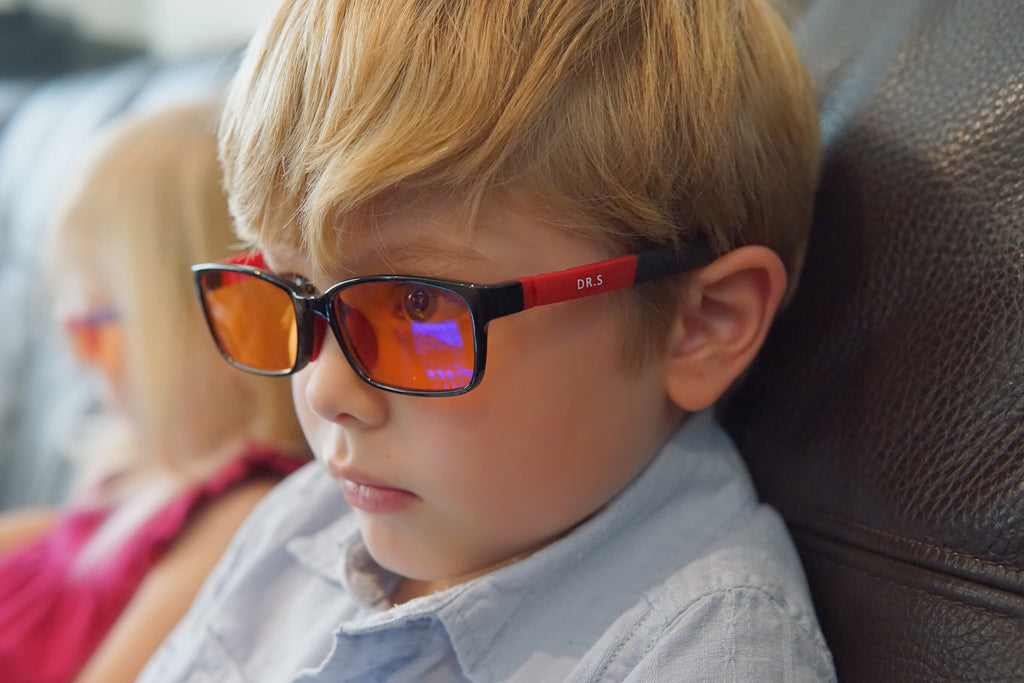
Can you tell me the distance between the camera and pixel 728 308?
642 mm

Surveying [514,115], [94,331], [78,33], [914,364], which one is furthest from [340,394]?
[78,33]

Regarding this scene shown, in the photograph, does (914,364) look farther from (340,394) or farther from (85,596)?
(85,596)

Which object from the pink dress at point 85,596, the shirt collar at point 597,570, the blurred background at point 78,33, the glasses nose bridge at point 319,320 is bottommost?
the pink dress at point 85,596

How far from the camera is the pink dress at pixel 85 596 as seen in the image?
3.43ft

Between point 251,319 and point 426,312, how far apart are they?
0.19 metres

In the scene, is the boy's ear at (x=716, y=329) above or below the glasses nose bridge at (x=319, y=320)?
below

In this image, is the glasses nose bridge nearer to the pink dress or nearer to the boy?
the boy

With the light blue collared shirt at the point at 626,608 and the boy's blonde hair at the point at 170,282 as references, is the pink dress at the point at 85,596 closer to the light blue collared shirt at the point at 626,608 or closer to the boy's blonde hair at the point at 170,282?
the boy's blonde hair at the point at 170,282

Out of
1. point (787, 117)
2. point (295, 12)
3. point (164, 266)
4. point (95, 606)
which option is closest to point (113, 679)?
point (95, 606)

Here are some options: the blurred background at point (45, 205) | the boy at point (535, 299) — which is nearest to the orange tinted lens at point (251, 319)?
the boy at point (535, 299)

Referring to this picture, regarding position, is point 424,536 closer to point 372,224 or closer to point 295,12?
point 372,224

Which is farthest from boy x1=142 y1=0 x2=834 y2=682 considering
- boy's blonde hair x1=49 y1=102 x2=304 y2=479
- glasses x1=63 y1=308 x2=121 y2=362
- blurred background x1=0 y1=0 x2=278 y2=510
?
blurred background x1=0 y1=0 x2=278 y2=510

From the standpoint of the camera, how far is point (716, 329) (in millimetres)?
644

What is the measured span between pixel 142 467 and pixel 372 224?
33.4 inches
